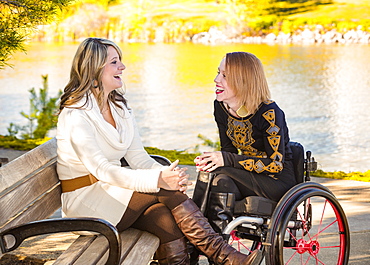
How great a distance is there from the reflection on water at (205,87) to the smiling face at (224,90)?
21.5ft

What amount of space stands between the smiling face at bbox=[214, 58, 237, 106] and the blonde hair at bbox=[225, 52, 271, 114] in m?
0.02

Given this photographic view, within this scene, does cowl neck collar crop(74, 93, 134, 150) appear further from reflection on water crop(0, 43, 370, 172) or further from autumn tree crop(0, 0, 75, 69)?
reflection on water crop(0, 43, 370, 172)

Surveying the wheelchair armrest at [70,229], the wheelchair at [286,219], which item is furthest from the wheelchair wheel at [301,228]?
the wheelchair armrest at [70,229]

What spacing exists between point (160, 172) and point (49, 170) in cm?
43

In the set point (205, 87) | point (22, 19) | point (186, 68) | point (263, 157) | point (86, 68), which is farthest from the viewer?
point (186, 68)

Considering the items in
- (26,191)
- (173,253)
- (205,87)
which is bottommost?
(205,87)

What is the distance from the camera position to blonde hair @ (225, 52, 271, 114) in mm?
2379

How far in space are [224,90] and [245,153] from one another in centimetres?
28

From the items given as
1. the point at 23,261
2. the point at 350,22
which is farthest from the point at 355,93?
the point at 23,261

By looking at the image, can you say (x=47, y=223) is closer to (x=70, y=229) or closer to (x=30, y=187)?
(x=70, y=229)

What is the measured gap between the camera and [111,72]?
232 centimetres

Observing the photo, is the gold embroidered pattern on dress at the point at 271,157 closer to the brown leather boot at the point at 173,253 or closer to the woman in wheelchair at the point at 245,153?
the woman in wheelchair at the point at 245,153

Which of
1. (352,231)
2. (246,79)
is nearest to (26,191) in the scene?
(246,79)

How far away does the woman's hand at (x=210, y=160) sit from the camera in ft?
7.61
